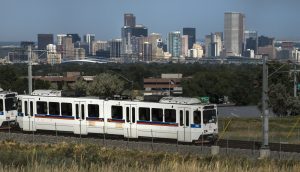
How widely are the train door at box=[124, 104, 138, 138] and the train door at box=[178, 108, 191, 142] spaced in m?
3.72

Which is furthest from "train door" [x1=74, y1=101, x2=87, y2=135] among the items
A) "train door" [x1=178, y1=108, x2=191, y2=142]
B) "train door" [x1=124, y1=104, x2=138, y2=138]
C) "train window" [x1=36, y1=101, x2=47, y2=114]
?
"train door" [x1=178, y1=108, x2=191, y2=142]

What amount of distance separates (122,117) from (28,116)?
9.05m

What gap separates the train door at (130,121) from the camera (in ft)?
136

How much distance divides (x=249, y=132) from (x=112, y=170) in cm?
4019

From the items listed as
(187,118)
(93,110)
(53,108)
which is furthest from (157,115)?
(53,108)

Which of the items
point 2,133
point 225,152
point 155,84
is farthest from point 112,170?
point 155,84

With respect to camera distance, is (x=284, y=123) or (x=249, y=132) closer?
(x=249, y=132)

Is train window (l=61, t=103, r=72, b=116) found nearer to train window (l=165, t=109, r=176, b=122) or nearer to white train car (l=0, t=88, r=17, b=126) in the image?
white train car (l=0, t=88, r=17, b=126)

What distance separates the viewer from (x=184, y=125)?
39.2 m

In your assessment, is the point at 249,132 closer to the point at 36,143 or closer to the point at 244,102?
the point at 36,143

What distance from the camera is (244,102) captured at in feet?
484

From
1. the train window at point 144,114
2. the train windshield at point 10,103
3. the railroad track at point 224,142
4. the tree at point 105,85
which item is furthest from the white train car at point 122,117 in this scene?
the tree at point 105,85

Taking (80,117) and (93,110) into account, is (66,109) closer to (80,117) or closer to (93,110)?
(80,117)

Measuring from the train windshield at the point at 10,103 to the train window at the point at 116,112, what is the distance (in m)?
9.66
